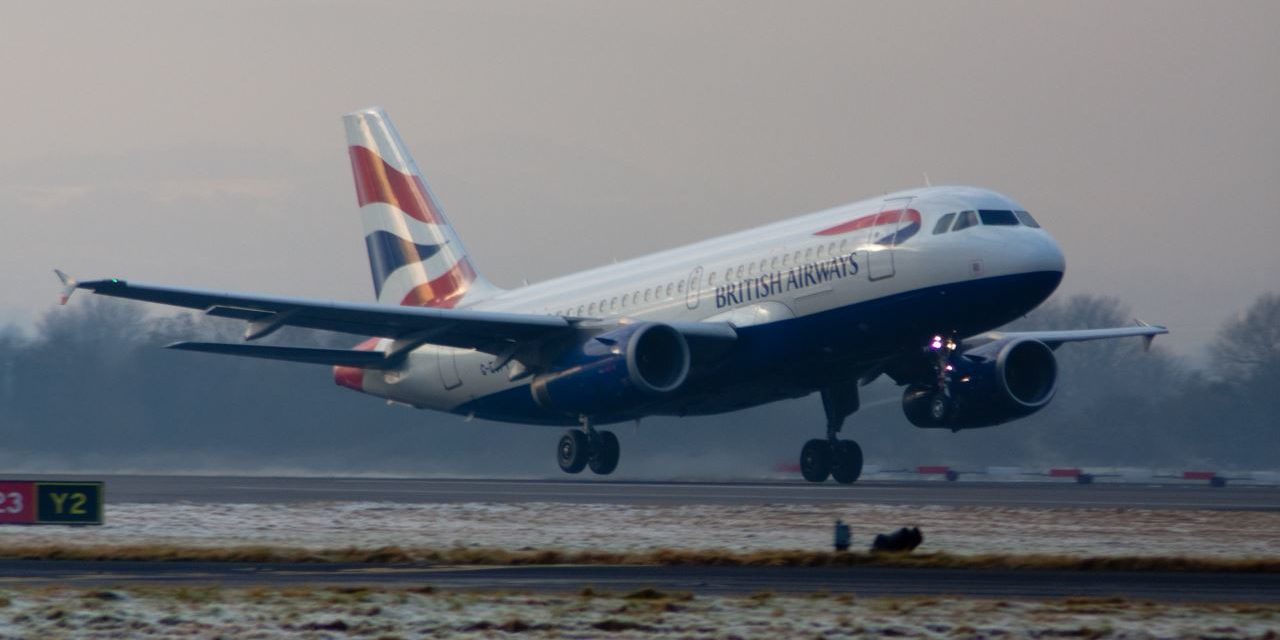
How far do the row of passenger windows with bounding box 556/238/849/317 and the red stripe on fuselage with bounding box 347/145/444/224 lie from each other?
7.70 meters

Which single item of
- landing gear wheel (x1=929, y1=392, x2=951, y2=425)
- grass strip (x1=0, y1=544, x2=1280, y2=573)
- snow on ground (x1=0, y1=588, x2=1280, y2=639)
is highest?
landing gear wheel (x1=929, y1=392, x2=951, y2=425)

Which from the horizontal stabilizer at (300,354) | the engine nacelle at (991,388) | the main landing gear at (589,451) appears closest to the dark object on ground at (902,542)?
the engine nacelle at (991,388)

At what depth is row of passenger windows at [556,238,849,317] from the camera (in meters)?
35.1

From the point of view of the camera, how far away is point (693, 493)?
33.4 m

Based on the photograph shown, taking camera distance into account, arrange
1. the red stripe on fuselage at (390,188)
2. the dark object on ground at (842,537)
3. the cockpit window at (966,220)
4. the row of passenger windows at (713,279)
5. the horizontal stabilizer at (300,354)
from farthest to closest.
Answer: the red stripe on fuselage at (390,188), the horizontal stabilizer at (300,354), the row of passenger windows at (713,279), the cockpit window at (966,220), the dark object on ground at (842,537)

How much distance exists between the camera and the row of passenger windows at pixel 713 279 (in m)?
35.1

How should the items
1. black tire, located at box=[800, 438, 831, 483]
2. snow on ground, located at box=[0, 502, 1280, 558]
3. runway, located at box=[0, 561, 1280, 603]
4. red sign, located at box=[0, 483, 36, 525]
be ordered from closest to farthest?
runway, located at box=[0, 561, 1280, 603]
snow on ground, located at box=[0, 502, 1280, 558]
red sign, located at box=[0, 483, 36, 525]
black tire, located at box=[800, 438, 831, 483]

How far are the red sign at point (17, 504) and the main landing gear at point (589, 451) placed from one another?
16.7 meters

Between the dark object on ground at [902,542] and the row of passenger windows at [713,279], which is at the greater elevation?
the row of passenger windows at [713,279]

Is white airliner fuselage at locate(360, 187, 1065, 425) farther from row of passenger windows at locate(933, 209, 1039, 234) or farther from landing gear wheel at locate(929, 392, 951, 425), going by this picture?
landing gear wheel at locate(929, 392, 951, 425)

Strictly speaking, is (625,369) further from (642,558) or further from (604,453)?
(642,558)

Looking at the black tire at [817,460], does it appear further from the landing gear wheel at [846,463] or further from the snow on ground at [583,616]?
the snow on ground at [583,616]

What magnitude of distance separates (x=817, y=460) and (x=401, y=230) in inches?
536

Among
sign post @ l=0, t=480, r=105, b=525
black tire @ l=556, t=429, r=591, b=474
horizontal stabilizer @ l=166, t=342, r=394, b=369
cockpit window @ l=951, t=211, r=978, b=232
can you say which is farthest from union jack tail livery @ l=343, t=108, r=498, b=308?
sign post @ l=0, t=480, r=105, b=525
